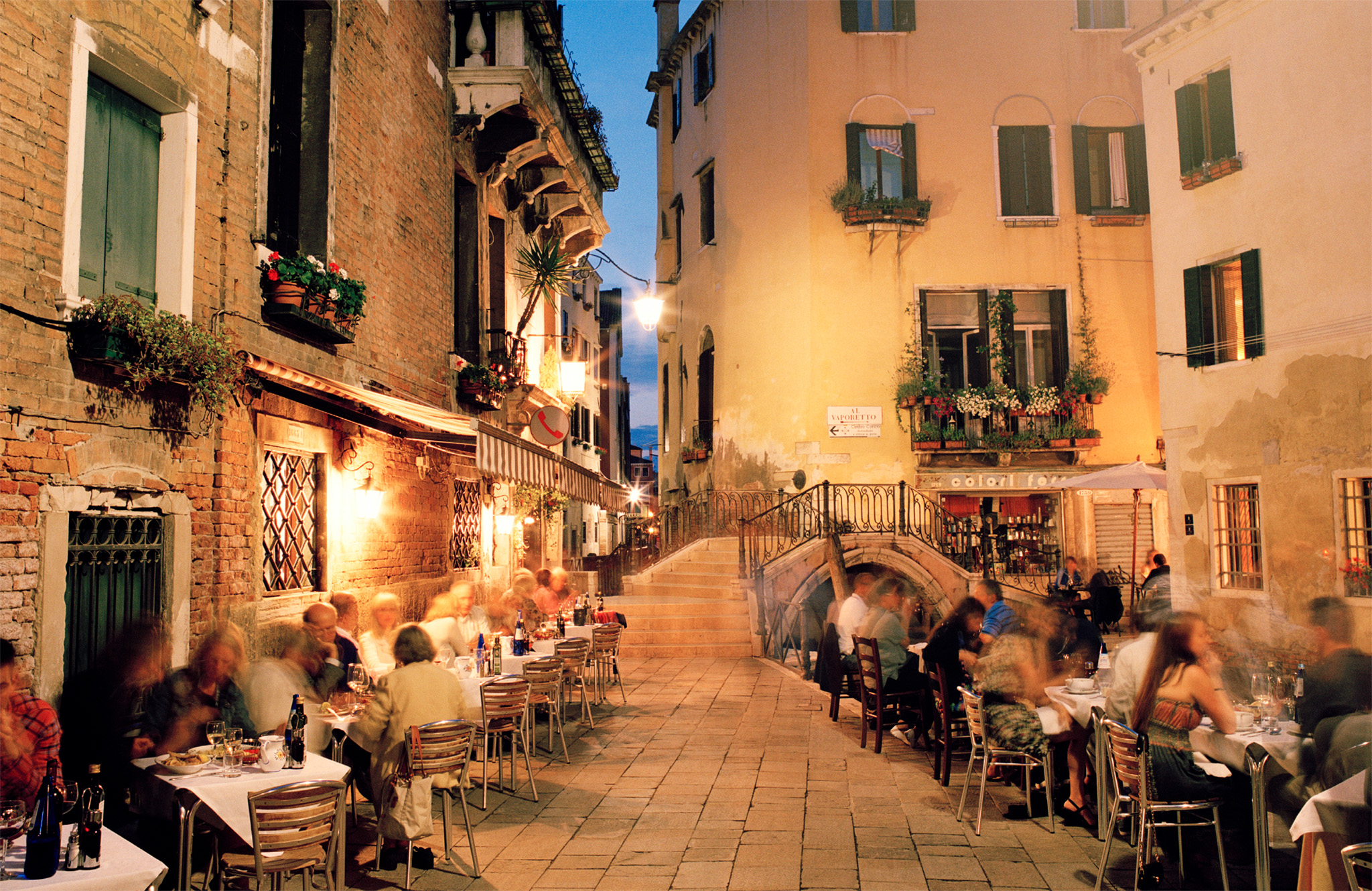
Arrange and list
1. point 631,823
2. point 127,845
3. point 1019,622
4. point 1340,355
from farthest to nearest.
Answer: point 1340,355 → point 1019,622 → point 631,823 → point 127,845

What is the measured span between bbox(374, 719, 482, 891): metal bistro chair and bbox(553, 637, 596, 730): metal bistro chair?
3419 mm

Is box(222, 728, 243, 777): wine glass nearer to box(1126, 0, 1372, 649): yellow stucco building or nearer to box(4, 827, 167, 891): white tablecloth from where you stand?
box(4, 827, 167, 891): white tablecloth

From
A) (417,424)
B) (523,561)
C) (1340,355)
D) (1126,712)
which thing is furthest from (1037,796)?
(523,561)

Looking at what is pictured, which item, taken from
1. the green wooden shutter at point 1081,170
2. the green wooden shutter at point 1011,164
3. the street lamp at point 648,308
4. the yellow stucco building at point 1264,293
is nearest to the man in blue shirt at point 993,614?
the yellow stucco building at point 1264,293

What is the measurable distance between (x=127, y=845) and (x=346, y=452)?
611 centimetres

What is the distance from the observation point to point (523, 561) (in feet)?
61.4

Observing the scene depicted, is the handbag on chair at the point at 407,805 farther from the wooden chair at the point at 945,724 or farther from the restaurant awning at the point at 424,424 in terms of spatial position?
the wooden chair at the point at 945,724

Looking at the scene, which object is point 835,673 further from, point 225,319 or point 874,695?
point 225,319

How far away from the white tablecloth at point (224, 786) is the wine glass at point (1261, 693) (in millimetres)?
4954

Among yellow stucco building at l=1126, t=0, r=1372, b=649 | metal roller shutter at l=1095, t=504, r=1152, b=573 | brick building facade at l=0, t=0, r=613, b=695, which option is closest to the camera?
brick building facade at l=0, t=0, r=613, b=695

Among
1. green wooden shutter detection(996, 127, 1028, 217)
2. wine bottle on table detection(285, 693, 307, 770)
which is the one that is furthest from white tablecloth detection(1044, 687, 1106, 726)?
green wooden shutter detection(996, 127, 1028, 217)

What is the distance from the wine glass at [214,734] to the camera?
202 inches

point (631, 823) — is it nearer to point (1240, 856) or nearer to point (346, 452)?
point (1240, 856)

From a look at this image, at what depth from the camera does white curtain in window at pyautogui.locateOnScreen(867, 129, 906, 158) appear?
1859 cm
